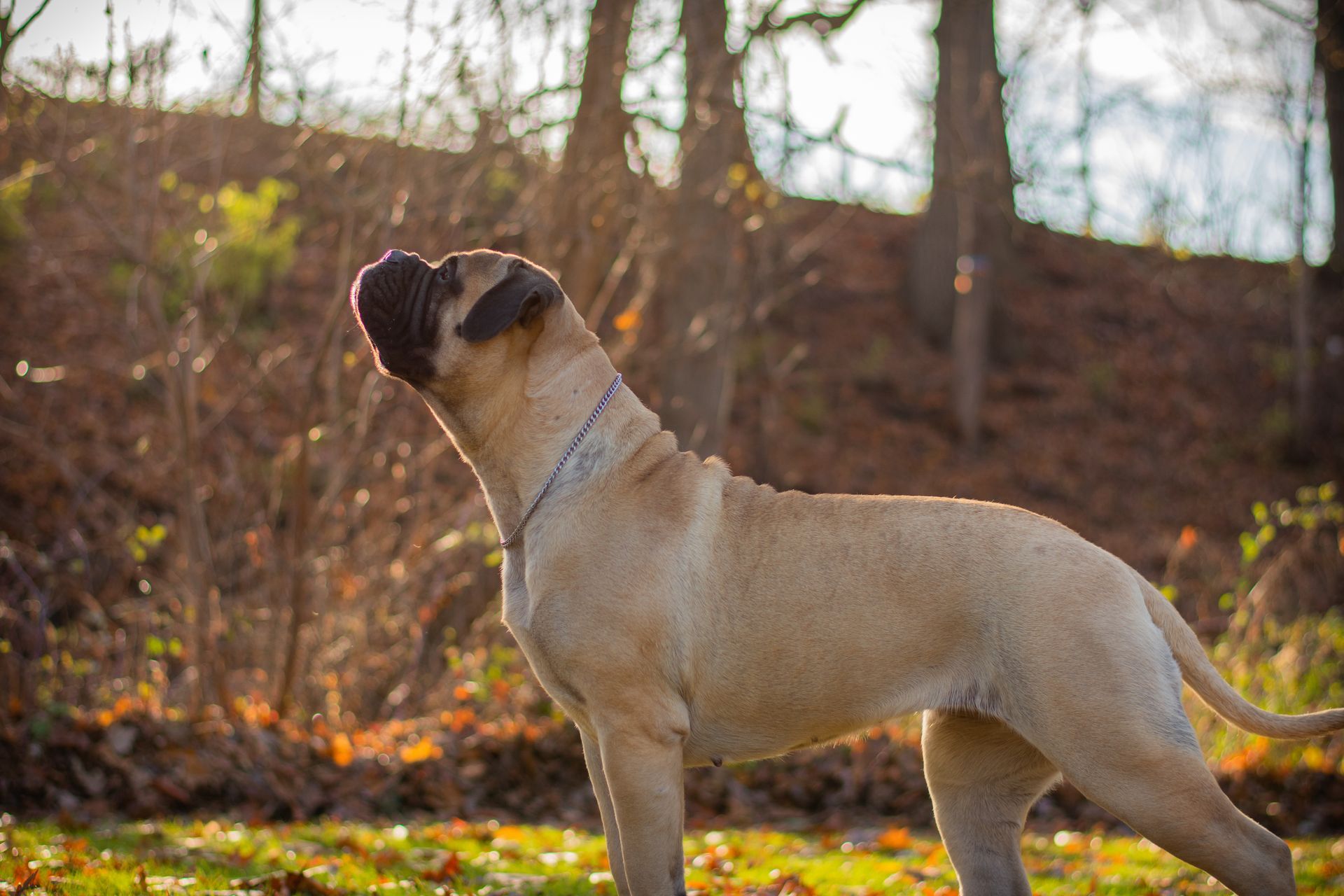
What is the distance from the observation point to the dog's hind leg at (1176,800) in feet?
11.2

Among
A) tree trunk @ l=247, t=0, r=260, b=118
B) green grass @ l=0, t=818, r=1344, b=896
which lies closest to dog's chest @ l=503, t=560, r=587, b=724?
green grass @ l=0, t=818, r=1344, b=896

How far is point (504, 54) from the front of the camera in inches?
287

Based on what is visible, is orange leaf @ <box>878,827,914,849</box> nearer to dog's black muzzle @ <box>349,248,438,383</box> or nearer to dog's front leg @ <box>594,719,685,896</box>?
dog's front leg @ <box>594,719,685,896</box>

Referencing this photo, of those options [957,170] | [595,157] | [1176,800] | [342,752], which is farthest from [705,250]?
[1176,800]

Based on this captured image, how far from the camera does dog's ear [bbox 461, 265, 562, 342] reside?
371 cm

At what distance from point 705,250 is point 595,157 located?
11.4ft

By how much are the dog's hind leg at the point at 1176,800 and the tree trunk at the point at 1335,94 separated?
14742mm

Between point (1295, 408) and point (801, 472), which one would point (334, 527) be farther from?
point (1295, 408)

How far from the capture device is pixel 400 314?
12.7 feet

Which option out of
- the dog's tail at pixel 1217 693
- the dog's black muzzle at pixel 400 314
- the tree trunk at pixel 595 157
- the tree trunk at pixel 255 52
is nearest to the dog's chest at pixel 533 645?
the dog's black muzzle at pixel 400 314

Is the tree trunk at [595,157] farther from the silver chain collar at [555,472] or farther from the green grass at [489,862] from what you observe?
the green grass at [489,862]

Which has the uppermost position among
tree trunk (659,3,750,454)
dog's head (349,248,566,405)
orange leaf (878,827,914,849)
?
tree trunk (659,3,750,454)

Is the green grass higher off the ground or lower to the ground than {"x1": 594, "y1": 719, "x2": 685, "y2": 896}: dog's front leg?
lower

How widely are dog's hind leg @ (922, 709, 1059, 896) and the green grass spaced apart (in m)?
0.90
